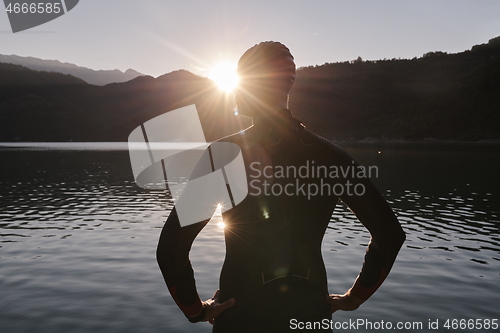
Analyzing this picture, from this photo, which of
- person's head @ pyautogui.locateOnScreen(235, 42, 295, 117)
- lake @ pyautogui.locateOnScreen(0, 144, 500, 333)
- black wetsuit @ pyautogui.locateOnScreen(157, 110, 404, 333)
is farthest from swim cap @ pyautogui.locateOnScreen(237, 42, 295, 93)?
lake @ pyautogui.locateOnScreen(0, 144, 500, 333)

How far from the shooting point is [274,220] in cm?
186

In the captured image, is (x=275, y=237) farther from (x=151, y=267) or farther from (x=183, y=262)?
(x=151, y=267)

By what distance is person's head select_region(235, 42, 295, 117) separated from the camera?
73.3 inches

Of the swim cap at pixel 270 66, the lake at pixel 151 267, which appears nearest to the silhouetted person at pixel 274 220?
the swim cap at pixel 270 66

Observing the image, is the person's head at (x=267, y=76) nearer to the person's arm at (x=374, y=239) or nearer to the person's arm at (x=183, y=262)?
the person's arm at (x=183, y=262)

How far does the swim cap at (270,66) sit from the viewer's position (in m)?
1.86

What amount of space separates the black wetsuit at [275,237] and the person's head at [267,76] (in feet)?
0.28

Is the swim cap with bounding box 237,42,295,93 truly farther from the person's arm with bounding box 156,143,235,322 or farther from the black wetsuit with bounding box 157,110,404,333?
the person's arm with bounding box 156,143,235,322

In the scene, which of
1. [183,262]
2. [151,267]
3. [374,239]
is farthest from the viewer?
[151,267]

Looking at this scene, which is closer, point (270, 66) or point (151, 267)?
point (270, 66)

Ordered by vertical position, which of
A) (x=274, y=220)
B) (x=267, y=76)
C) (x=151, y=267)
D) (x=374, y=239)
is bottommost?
(x=151, y=267)

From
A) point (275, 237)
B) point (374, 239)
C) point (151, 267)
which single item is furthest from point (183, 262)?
point (151, 267)

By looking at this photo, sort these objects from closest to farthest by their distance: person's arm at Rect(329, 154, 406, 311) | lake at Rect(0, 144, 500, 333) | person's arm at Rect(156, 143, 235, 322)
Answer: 1. person's arm at Rect(156, 143, 235, 322)
2. person's arm at Rect(329, 154, 406, 311)
3. lake at Rect(0, 144, 500, 333)

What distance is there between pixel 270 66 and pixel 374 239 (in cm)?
100
